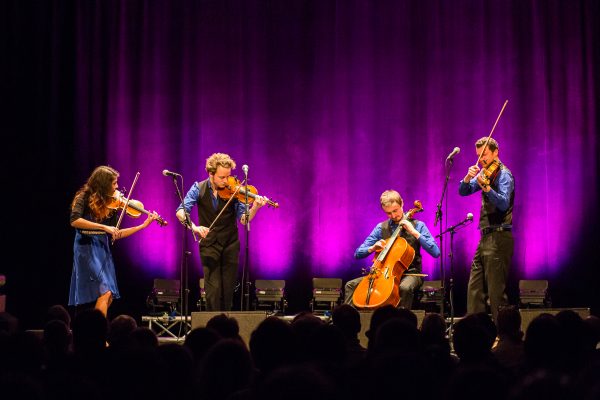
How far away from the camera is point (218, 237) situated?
7.67 metres

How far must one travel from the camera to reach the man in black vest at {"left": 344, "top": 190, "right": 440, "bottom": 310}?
26.5 ft

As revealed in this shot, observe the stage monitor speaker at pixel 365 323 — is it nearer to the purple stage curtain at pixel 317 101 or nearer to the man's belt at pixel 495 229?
the man's belt at pixel 495 229

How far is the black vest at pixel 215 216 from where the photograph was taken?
25.2 ft

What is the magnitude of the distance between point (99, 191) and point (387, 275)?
3085 millimetres

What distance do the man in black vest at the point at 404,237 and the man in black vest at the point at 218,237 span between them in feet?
4.61

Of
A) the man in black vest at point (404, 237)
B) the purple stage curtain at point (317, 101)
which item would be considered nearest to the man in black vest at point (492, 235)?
the man in black vest at point (404, 237)

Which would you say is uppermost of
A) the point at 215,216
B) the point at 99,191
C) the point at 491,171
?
the point at 491,171

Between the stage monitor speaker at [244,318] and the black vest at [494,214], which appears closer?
the stage monitor speaker at [244,318]

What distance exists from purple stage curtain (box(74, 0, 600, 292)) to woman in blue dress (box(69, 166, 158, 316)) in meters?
2.97

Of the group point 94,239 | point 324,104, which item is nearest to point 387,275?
point 94,239

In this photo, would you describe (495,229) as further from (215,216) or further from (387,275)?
(215,216)

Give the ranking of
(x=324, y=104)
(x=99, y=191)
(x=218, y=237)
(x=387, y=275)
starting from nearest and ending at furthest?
1. (x=99, y=191)
2. (x=218, y=237)
3. (x=387, y=275)
4. (x=324, y=104)

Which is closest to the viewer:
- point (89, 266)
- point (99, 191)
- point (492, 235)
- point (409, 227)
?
point (89, 266)

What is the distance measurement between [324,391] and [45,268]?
829 centimetres
